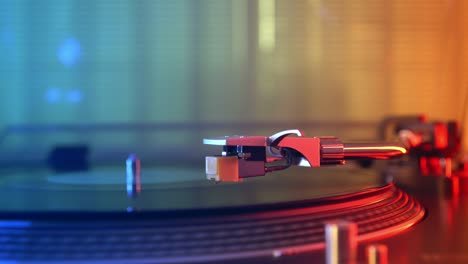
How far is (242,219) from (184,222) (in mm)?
88

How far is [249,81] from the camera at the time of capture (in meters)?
1.86

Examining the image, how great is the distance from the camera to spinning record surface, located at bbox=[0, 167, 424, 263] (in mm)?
756

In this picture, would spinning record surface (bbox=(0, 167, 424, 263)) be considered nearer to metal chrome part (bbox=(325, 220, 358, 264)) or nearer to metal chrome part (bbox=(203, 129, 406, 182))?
metal chrome part (bbox=(203, 129, 406, 182))

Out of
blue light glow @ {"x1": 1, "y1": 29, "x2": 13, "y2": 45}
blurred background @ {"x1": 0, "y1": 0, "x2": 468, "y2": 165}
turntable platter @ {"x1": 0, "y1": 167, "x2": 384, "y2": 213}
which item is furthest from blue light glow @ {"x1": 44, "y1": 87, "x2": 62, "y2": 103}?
turntable platter @ {"x1": 0, "y1": 167, "x2": 384, "y2": 213}

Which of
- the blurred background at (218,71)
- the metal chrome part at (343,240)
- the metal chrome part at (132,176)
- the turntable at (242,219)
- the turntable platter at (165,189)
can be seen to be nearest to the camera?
the metal chrome part at (343,240)

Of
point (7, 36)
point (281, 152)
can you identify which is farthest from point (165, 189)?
point (7, 36)

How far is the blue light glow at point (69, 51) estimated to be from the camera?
1.88 meters

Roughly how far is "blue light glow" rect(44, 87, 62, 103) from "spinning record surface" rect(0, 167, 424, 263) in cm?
81

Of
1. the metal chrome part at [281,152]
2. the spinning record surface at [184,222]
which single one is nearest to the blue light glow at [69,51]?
the spinning record surface at [184,222]

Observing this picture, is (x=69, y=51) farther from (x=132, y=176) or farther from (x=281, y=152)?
(x=281, y=152)

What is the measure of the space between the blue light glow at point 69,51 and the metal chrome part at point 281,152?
1.06 metres

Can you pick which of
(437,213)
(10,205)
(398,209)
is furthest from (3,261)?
(437,213)

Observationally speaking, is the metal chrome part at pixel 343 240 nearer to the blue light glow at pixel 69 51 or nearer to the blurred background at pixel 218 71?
the blurred background at pixel 218 71

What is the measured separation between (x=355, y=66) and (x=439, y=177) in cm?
52
